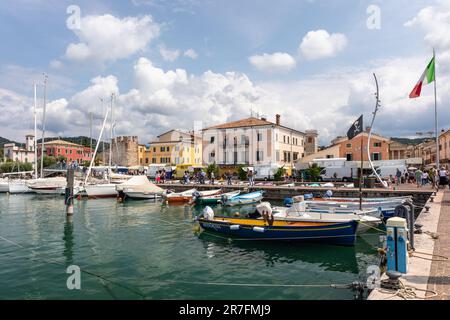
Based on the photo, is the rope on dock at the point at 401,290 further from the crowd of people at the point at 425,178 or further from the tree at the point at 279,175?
the tree at the point at 279,175

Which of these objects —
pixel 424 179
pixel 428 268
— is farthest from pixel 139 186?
pixel 428 268

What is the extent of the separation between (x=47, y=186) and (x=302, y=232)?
43534 millimetres

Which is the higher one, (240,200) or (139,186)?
(139,186)

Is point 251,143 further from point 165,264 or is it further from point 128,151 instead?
point 165,264

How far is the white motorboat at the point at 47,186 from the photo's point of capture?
4791 cm

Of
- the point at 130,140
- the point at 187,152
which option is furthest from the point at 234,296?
the point at 130,140

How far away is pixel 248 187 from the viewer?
42438 mm

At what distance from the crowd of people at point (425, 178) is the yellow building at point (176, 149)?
46688 millimetres

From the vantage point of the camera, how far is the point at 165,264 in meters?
14.0

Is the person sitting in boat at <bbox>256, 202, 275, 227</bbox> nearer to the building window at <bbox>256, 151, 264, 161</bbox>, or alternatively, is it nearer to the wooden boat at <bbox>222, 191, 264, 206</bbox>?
the wooden boat at <bbox>222, 191, 264, 206</bbox>

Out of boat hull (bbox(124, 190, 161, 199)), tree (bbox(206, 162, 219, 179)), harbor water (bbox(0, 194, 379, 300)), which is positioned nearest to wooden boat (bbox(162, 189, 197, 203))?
boat hull (bbox(124, 190, 161, 199))
